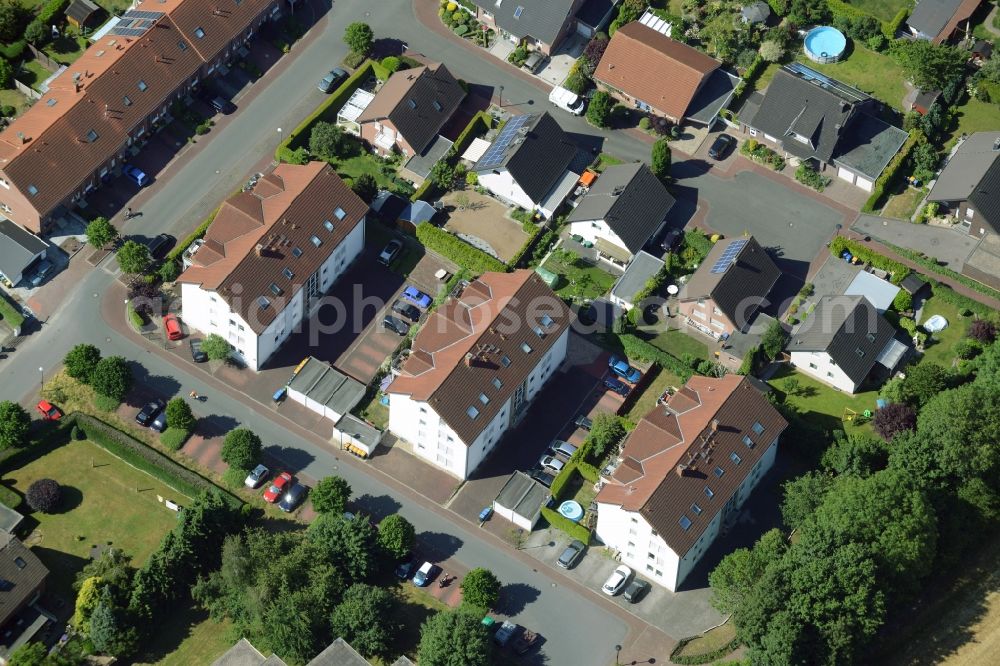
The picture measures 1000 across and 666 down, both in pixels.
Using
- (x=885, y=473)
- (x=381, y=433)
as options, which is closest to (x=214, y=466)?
(x=381, y=433)

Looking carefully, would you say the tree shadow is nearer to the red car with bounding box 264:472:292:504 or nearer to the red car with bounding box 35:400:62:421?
the red car with bounding box 264:472:292:504

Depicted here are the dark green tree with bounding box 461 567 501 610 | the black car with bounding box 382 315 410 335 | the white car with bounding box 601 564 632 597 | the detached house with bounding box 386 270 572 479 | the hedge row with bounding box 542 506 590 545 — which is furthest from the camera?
the black car with bounding box 382 315 410 335

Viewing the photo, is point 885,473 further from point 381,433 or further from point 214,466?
point 214,466

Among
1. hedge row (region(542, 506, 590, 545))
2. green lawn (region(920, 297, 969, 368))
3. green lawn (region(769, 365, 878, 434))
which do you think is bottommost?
hedge row (region(542, 506, 590, 545))

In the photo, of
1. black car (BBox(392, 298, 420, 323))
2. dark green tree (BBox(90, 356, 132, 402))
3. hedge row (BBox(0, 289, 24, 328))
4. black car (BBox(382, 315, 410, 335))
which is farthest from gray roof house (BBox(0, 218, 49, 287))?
black car (BBox(392, 298, 420, 323))

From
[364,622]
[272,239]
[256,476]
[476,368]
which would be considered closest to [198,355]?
[272,239]

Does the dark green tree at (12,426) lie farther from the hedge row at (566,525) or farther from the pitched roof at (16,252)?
the hedge row at (566,525)

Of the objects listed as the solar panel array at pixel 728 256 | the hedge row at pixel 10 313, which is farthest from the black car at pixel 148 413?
the solar panel array at pixel 728 256
